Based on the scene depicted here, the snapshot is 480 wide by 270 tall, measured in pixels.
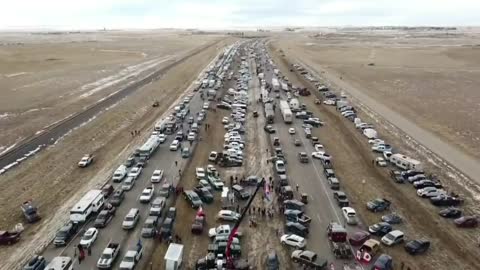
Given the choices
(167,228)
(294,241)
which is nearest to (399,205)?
(294,241)

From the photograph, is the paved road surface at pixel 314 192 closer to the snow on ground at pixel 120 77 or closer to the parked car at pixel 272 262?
the parked car at pixel 272 262

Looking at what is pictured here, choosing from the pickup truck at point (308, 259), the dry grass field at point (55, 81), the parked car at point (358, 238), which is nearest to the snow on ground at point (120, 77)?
the dry grass field at point (55, 81)

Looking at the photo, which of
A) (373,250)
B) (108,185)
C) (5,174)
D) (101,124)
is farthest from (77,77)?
(373,250)

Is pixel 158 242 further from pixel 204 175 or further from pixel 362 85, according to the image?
pixel 362 85

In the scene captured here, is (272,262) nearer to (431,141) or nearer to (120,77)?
(431,141)

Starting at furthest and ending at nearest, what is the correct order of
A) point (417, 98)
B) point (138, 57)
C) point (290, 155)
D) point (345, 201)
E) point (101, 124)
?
point (138, 57) < point (417, 98) < point (101, 124) < point (290, 155) < point (345, 201)
